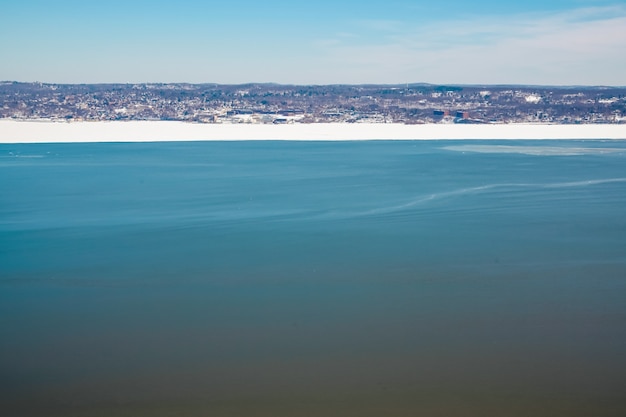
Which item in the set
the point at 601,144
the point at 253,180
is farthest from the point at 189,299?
the point at 601,144

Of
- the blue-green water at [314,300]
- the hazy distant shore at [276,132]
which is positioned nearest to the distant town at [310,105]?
the hazy distant shore at [276,132]

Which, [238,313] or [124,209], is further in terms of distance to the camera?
[124,209]

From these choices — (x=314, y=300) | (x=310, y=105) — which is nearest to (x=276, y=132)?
(x=310, y=105)

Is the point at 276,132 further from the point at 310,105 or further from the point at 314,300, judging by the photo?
the point at 314,300

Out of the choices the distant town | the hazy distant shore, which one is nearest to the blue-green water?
the hazy distant shore

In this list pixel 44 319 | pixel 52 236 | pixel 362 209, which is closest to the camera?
pixel 44 319

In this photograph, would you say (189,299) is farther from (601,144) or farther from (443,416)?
(601,144)

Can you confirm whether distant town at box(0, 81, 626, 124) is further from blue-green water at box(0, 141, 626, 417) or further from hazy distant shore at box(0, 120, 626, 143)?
blue-green water at box(0, 141, 626, 417)
